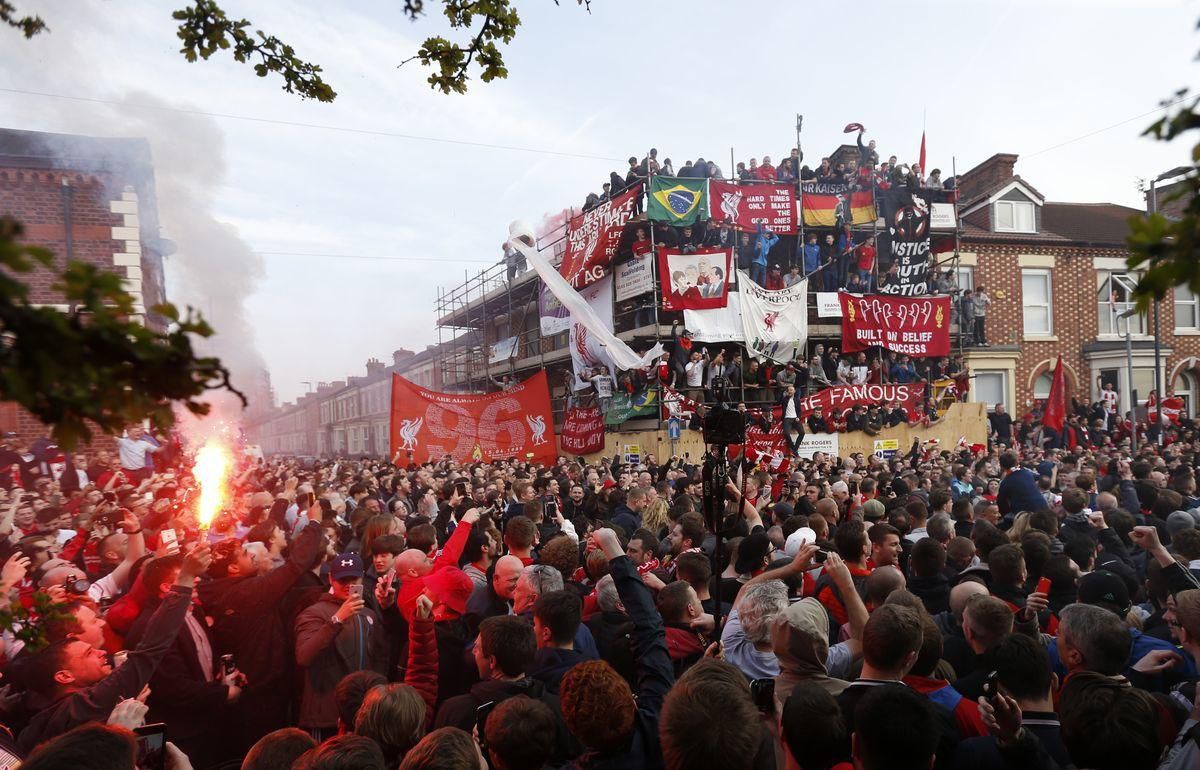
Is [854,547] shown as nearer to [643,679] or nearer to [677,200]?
[643,679]

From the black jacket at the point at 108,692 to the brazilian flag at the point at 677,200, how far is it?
1709 cm

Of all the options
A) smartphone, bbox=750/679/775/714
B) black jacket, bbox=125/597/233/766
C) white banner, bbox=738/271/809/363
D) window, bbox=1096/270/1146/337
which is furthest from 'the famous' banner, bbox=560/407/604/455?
window, bbox=1096/270/1146/337

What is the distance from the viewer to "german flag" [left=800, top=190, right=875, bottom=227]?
70.3 ft

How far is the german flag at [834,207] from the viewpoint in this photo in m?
21.4

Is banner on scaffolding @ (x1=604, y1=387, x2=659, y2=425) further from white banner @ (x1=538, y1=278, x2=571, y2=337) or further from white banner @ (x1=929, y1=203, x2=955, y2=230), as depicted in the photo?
white banner @ (x1=929, y1=203, x2=955, y2=230)

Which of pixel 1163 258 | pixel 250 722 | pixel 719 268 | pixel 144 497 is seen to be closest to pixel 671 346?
pixel 719 268

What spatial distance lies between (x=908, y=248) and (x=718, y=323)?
7.73 m

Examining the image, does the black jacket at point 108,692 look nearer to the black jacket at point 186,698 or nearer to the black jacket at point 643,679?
the black jacket at point 186,698

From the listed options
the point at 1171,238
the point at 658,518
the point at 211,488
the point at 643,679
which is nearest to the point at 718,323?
the point at 658,518

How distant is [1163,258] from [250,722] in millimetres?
4350

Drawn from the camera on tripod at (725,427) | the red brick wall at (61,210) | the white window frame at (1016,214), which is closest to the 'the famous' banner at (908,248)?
the white window frame at (1016,214)

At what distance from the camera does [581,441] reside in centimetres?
1959

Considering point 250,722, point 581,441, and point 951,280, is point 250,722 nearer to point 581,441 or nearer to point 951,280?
point 581,441

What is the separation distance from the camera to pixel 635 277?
65.6ft
